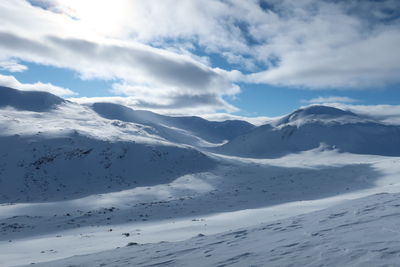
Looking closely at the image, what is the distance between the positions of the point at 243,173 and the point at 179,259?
34223 millimetres

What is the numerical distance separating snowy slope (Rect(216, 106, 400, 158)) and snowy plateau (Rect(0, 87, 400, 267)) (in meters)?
47.6

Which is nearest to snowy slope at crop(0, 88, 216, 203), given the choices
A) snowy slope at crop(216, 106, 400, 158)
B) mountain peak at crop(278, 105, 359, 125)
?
snowy slope at crop(216, 106, 400, 158)

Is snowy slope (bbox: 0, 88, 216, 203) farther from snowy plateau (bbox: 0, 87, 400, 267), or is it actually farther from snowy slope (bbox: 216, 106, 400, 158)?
snowy slope (bbox: 216, 106, 400, 158)

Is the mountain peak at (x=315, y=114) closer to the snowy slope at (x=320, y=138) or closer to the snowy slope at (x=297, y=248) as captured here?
the snowy slope at (x=320, y=138)

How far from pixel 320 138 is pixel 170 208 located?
83.8 meters

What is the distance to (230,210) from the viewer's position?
73.1 ft

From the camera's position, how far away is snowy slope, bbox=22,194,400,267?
630 cm

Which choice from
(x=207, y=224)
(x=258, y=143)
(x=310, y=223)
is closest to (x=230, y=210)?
(x=207, y=224)

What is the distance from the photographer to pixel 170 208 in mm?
23625

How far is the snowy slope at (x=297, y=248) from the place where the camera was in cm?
630

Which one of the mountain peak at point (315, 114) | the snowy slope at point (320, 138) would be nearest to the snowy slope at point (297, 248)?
the snowy slope at point (320, 138)

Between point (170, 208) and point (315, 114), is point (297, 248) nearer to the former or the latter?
point (170, 208)

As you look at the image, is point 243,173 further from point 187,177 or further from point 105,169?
point 105,169

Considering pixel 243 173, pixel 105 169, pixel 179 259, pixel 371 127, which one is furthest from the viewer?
pixel 371 127
